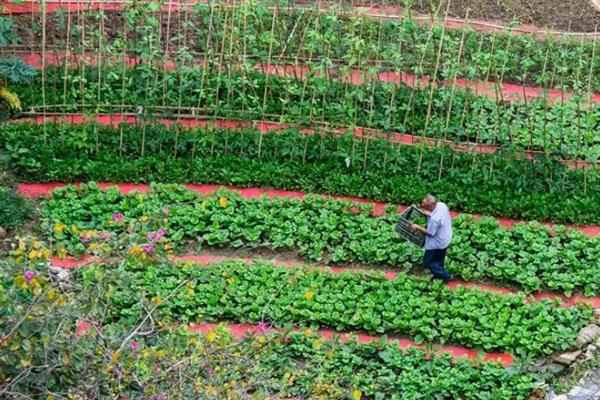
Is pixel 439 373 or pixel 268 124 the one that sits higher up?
pixel 268 124

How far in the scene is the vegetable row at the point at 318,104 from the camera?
12.2 meters

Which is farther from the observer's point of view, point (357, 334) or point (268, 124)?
point (268, 124)

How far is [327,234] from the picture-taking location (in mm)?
10945

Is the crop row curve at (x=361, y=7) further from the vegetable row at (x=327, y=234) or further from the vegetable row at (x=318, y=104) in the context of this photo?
the vegetable row at (x=327, y=234)

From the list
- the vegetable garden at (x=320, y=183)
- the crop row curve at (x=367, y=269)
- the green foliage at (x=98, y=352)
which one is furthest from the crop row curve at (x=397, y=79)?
the green foliage at (x=98, y=352)

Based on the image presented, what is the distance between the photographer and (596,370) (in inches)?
374

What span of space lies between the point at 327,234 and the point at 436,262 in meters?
1.16

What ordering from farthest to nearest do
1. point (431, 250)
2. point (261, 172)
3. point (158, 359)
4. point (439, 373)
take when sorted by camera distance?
1. point (261, 172)
2. point (431, 250)
3. point (439, 373)
4. point (158, 359)

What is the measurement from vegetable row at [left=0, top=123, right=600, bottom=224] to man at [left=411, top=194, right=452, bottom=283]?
1289 millimetres

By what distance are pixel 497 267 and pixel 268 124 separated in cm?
318

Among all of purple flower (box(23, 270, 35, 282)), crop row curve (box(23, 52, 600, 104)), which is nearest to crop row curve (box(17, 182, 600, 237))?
crop row curve (box(23, 52, 600, 104))

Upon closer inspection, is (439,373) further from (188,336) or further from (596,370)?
(188,336)

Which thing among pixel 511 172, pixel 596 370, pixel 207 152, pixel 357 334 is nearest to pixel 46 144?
pixel 207 152

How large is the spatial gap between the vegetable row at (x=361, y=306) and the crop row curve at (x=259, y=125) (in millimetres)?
2273
